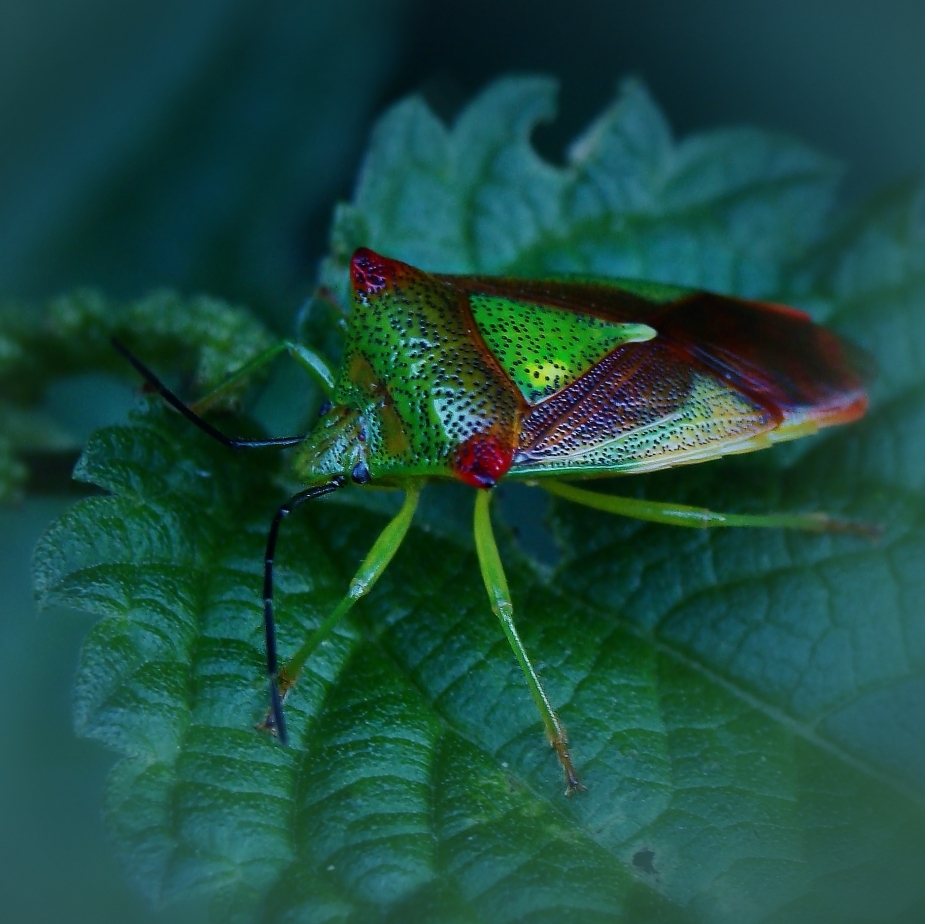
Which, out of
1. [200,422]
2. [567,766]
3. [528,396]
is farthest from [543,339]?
[567,766]

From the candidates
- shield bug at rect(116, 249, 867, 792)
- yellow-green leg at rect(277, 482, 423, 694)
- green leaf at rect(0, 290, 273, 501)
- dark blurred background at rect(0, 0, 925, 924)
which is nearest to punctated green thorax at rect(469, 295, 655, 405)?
shield bug at rect(116, 249, 867, 792)

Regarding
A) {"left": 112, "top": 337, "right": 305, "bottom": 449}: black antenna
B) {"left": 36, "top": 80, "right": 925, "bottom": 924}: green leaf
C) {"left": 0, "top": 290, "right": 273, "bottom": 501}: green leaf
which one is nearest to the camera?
{"left": 36, "top": 80, "right": 925, "bottom": 924}: green leaf

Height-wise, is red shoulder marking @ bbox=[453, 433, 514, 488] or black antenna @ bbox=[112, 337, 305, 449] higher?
black antenna @ bbox=[112, 337, 305, 449]

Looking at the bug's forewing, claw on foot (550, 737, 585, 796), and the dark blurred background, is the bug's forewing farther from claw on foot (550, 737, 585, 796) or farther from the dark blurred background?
the dark blurred background

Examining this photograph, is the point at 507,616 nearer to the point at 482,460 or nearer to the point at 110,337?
the point at 482,460

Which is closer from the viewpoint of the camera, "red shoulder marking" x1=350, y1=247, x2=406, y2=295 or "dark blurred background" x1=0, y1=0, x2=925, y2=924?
"red shoulder marking" x1=350, y1=247, x2=406, y2=295

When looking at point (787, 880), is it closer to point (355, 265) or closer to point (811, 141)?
point (355, 265)

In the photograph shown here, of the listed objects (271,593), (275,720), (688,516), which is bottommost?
(275,720)

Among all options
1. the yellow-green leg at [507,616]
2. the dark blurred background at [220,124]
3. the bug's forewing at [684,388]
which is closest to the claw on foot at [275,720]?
the yellow-green leg at [507,616]
